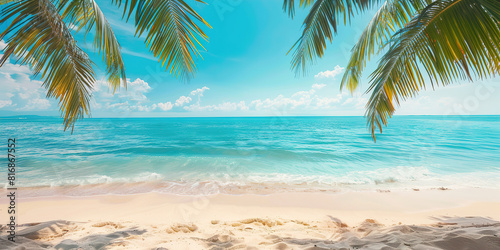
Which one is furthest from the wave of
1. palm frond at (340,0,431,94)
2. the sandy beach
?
palm frond at (340,0,431,94)

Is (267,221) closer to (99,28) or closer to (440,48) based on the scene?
(440,48)

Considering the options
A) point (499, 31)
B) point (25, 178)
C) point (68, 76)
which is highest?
point (499, 31)

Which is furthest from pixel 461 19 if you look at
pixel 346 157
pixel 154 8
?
pixel 346 157

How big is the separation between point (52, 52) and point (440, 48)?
502cm

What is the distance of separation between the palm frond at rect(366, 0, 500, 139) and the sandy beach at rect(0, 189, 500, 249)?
5.95 ft

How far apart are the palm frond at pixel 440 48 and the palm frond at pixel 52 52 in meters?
4.44

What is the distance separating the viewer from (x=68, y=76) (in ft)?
9.97

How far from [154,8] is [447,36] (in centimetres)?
340

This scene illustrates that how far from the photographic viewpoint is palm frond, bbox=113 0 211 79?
97.7 inches

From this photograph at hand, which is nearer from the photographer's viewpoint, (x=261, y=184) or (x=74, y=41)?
(x=74, y=41)

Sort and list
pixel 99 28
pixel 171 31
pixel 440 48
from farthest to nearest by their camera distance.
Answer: pixel 99 28 < pixel 171 31 < pixel 440 48

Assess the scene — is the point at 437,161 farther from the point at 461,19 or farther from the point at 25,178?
the point at 25,178

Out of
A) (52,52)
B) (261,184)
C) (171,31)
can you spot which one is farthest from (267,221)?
(52,52)

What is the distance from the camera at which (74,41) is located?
9.84 feet
